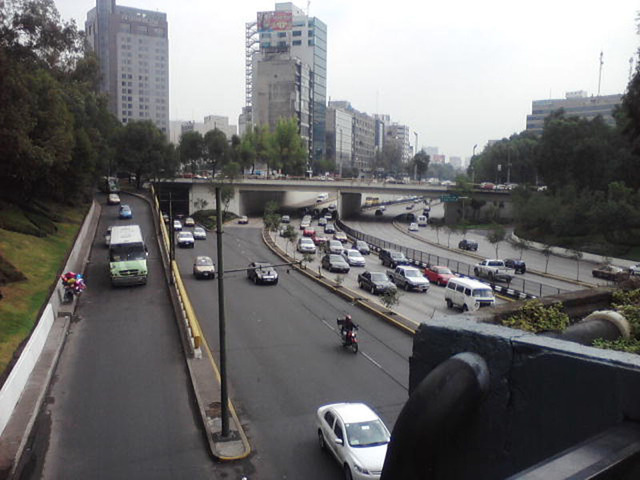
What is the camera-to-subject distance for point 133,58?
160 meters

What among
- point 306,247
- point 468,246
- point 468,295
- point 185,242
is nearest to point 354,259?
point 306,247

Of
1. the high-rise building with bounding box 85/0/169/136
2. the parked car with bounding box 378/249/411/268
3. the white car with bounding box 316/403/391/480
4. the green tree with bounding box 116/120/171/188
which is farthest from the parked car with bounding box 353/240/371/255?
the high-rise building with bounding box 85/0/169/136

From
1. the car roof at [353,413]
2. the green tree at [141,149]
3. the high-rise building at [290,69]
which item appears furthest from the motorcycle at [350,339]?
the high-rise building at [290,69]

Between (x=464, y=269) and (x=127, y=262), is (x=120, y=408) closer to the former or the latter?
(x=127, y=262)

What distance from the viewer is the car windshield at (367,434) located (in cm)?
1204

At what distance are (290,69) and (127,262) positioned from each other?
113m

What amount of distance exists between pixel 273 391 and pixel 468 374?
14.4 meters

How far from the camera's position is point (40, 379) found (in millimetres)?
17422

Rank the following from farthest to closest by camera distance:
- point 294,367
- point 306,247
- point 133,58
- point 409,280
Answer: point 133,58
point 306,247
point 409,280
point 294,367

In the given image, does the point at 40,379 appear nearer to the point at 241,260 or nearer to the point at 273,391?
the point at 273,391

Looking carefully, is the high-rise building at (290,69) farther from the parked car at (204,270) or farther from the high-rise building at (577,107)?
the parked car at (204,270)

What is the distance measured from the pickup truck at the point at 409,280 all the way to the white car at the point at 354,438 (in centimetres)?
2218

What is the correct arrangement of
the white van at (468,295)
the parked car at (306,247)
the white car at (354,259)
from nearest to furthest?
the white van at (468,295) → the white car at (354,259) → the parked car at (306,247)

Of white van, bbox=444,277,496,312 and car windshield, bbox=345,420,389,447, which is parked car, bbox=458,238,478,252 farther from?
car windshield, bbox=345,420,389,447
